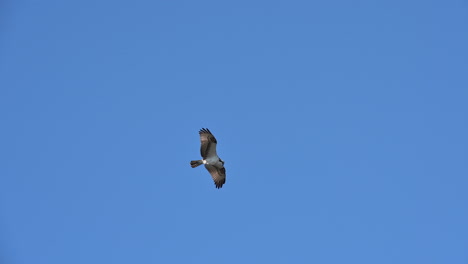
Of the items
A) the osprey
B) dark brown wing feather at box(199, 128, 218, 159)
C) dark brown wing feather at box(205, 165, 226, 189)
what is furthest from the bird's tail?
dark brown wing feather at box(205, 165, 226, 189)

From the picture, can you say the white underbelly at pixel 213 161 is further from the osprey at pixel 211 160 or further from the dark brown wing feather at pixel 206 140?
the dark brown wing feather at pixel 206 140

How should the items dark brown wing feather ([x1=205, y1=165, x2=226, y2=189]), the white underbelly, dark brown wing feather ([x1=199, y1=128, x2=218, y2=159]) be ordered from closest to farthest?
dark brown wing feather ([x1=199, y1=128, x2=218, y2=159]) → the white underbelly → dark brown wing feather ([x1=205, y1=165, x2=226, y2=189])

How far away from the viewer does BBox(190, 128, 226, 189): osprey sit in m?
33.5

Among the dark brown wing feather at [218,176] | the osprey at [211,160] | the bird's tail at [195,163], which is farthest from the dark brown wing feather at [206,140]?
the dark brown wing feather at [218,176]

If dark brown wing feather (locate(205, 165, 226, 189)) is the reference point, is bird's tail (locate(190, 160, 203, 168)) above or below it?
below

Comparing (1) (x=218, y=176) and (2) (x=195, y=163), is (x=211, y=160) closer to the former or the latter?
(2) (x=195, y=163)

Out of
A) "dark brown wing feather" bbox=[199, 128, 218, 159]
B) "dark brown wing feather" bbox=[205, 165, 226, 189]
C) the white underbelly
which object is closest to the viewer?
"dark brown wing feather" bbox=[199, 128, 218, 159]

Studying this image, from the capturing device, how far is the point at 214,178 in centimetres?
3578

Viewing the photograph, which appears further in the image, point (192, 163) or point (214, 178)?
point (214, 178)

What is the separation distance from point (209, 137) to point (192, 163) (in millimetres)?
1650

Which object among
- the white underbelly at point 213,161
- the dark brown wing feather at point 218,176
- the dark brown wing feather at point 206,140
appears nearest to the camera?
the dark brown wing feather at point 206,140

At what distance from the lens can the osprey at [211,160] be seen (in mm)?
33500

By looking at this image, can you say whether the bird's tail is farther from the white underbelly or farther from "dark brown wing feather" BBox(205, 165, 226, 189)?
"dark brown wing feather" BBox(205, 165, 226, 189)

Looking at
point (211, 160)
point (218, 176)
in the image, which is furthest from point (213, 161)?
point (218, 176)
